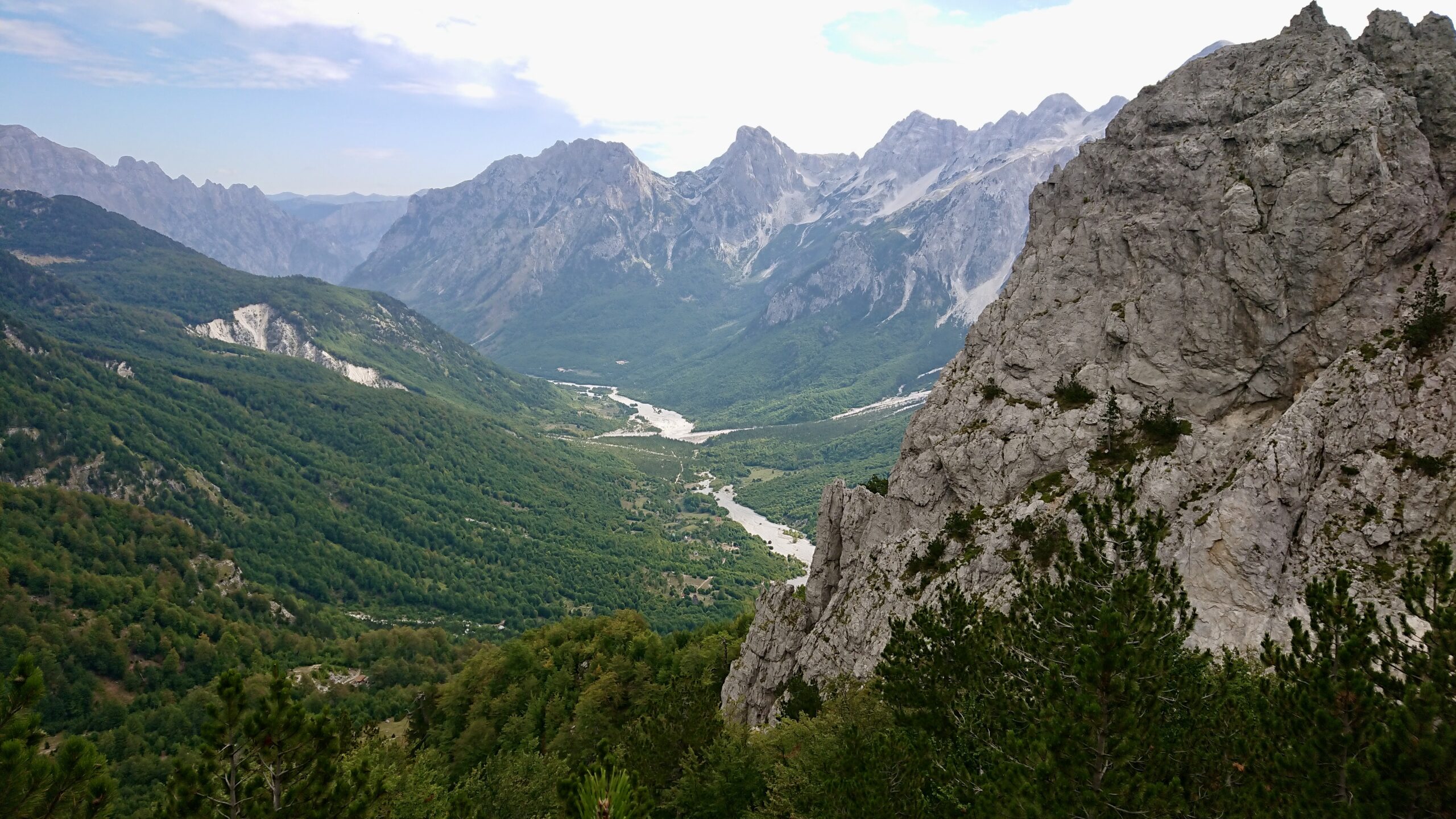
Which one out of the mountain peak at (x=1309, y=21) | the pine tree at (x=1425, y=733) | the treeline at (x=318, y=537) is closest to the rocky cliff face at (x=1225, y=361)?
the mountain peak at (x=1309, y=21)

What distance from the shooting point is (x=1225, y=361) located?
45062mm

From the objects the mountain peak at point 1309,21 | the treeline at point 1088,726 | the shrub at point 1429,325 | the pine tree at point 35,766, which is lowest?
the treeline at point 1088,726

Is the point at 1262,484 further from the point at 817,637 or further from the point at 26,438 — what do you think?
the point at 26,438

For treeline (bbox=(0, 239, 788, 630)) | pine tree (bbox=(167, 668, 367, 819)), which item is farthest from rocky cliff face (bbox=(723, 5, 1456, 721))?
treeline (bbox=(0, 239, 788, 630))

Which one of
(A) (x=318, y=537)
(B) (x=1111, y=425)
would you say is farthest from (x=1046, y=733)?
(A) (x=318, y=537)

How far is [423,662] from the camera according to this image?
116 m

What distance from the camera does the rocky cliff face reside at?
35250 millimetres

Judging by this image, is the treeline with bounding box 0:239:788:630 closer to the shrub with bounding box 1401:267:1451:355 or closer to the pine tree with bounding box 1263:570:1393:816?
the shrub with bounding box 1401:267:1451:355

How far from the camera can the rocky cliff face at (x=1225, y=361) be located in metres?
35.2

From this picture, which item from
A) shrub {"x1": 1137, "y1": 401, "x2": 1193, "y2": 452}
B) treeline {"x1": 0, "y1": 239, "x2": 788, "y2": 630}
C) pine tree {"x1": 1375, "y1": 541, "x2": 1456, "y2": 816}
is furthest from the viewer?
treeline {"x1": 0, "y1": 239, "x2": 788, "y2": 630}

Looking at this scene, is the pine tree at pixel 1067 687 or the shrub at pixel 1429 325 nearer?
the pine tree at pixel 1067 687

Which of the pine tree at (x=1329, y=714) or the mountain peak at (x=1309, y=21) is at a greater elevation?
the mountain peak at (x=1309, y=21)

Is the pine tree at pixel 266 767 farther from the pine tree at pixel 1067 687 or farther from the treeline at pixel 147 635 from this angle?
the treeline at pixel 147 635

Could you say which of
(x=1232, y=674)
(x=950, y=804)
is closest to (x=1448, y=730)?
(x=1232, y=674)
